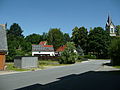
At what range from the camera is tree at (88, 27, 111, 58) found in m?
70.4

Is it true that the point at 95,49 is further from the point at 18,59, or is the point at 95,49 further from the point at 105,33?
the point at 18,59

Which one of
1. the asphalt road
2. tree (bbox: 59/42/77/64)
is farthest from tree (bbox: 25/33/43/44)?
the asphalt road

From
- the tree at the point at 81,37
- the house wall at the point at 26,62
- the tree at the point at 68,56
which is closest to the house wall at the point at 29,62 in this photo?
the house wall at the point at 26,62

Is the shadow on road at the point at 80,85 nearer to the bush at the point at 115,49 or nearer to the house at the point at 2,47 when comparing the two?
the house at the point at 2,47

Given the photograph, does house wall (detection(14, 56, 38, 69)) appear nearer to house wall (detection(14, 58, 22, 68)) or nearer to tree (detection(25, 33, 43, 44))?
house wall (detection(14, 58, 22, 68))

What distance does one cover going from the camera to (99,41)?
234 feet

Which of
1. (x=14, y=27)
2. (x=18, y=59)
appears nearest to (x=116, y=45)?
(x=18, y=59)

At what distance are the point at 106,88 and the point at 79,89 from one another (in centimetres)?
162

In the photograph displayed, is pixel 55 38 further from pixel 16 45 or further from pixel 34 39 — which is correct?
pixel 16 45

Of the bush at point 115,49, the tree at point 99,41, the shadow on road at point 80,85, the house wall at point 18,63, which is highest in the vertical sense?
the tree at point 99,41

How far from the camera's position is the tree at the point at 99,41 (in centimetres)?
7044

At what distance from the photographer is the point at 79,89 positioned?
10.1 m

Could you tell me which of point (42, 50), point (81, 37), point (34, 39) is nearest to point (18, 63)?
point (42, 50)

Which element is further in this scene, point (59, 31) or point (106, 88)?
point (59, 31)
